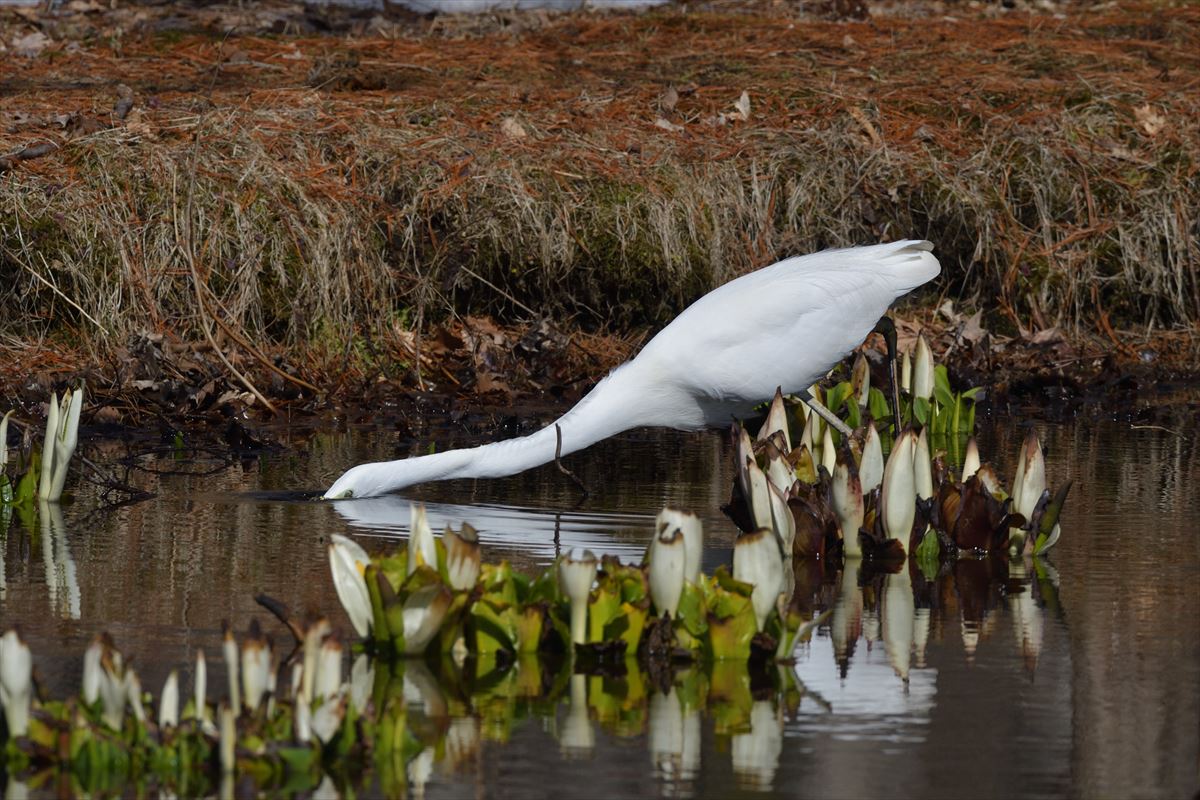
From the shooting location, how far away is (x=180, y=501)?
24.0ft

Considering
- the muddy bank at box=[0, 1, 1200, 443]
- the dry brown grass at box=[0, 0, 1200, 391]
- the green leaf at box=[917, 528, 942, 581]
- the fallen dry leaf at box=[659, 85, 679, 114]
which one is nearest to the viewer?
the green leaf at box=[917, 528, 942, 581]

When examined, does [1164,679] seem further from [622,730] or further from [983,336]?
[983,336]

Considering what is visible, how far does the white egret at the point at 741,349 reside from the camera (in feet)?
24.4

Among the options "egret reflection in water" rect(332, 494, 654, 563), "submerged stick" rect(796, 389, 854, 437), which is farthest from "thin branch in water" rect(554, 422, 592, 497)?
"submerged stick" rect(796, 389, 854, 437)

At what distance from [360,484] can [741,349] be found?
6.00ft

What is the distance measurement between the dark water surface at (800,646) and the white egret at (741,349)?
33 cm

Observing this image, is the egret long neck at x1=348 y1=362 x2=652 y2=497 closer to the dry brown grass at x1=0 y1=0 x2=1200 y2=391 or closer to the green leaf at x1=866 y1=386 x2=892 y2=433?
the green leaf at x1=866 y1=386 x2=892 y2=433

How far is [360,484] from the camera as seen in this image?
6895mm

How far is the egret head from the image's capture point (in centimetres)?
685

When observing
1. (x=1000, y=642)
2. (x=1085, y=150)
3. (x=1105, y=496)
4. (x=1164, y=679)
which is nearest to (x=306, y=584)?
(x=1000, y=642)

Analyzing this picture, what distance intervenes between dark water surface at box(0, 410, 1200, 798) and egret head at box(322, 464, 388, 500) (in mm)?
101

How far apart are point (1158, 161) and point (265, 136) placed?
235 inches

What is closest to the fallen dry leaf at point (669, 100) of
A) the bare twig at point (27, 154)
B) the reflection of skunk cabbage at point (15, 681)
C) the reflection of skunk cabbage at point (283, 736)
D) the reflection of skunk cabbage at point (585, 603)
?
the bare twig at point (27, 154)

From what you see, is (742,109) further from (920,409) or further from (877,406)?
(920,409)
